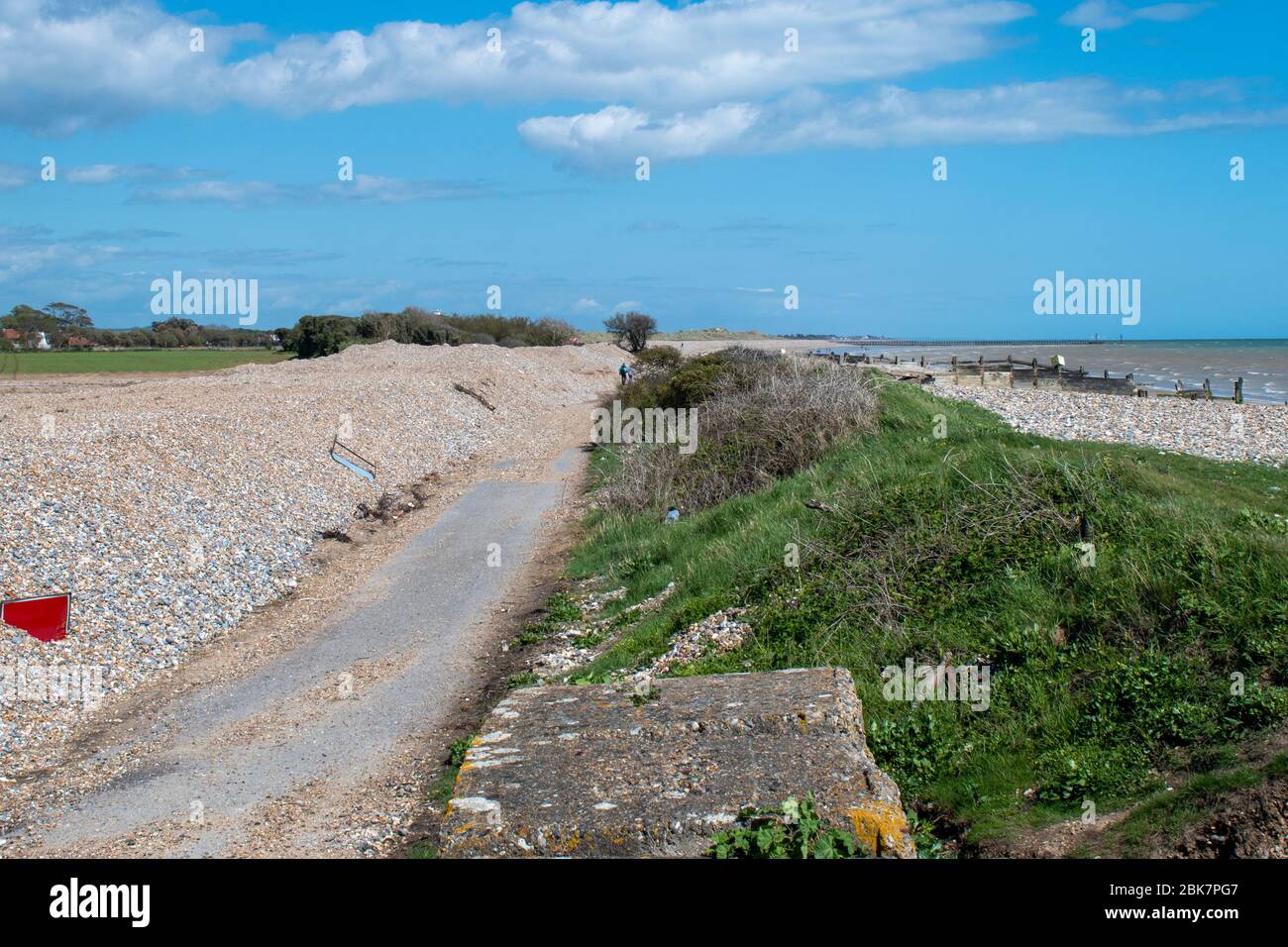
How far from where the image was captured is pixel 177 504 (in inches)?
600

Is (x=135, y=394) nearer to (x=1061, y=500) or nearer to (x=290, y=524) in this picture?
(x=290, y=524)

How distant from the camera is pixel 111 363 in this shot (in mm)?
54000

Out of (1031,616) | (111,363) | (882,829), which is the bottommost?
(882,829)

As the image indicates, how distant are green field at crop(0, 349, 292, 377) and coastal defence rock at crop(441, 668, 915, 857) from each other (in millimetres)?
45584

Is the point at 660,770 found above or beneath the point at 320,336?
beneath

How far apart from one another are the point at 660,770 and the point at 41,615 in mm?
7679

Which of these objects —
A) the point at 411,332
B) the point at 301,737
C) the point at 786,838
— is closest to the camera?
the point at 786,838

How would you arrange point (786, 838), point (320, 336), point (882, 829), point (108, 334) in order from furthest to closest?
point (108, 334) → point (320, 336) → point (882, 829) → point (786, 838)

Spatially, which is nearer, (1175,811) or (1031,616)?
(1175,811)

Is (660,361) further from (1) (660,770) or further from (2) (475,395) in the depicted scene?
(1) (660,770)

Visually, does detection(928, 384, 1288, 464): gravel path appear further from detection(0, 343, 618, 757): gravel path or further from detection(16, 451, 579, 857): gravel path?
detection(0, 343, 618, 757): gravel path

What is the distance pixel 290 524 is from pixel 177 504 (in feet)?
5.83

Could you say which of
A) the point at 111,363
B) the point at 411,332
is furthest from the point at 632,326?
the point at 111,363
